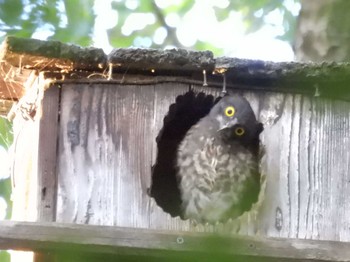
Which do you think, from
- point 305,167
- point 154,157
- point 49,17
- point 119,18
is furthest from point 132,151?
point 119,18

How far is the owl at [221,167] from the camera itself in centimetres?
331

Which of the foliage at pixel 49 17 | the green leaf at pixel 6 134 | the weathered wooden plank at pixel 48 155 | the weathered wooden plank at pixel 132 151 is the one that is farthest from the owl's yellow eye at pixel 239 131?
the foliage at pixel 49 17

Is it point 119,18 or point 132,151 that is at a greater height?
point 119,18

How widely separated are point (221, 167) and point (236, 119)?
0.78 ft

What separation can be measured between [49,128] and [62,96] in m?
0.14

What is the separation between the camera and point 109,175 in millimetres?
2945

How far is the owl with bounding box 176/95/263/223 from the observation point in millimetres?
3309

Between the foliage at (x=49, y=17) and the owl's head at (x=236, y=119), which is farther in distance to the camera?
the owl's head at (x=236, y=119)

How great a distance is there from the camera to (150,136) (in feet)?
9.89

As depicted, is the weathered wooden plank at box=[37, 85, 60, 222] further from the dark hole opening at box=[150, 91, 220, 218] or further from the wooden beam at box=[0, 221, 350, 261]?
the dark hole opening at box=[150, 91, 220, 218]

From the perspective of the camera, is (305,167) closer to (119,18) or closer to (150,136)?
(150,136)

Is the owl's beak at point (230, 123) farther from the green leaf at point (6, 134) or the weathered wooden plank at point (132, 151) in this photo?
the green leaf at point (6, 134)

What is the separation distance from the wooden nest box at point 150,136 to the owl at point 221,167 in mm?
192

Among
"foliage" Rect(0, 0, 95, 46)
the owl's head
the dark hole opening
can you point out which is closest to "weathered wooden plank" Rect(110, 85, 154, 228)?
the owl's head
